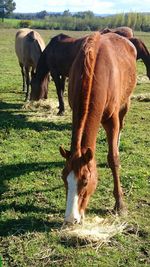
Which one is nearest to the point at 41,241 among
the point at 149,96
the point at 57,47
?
the point at 57,47

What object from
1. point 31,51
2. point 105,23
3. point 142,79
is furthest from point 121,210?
point 105,23

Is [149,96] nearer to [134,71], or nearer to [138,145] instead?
[138,145]

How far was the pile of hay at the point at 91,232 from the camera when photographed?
3650 mm

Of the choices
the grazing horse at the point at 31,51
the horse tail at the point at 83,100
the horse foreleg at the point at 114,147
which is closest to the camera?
the horse tail at the point at 83,100

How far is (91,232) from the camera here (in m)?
3.73

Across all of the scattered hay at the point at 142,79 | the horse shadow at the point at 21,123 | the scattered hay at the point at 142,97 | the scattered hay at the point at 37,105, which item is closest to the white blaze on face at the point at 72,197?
the horse shadow at the point at 21,123

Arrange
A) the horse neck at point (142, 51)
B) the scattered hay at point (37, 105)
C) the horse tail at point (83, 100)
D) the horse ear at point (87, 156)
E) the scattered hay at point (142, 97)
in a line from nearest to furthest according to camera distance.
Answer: the horse ear at point (87, 156) < the horse tail at point (83, 100) < the horse neck at point (142, 51) < the scattered hay at point (37, 105) < the scattered hay at point (142, 97)

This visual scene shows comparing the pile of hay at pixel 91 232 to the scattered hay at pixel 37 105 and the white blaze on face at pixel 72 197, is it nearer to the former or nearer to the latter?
the white blaze on face at pixel 72 197

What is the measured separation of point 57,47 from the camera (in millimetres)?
8000

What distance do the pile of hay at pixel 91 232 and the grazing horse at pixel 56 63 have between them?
439 cm

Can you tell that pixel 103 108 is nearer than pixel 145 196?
Yes

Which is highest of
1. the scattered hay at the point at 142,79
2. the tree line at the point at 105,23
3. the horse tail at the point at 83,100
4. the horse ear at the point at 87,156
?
the tree line at the point at 105,23

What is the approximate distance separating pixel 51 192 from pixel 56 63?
389 centimetres

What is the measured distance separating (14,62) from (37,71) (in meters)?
8.35
